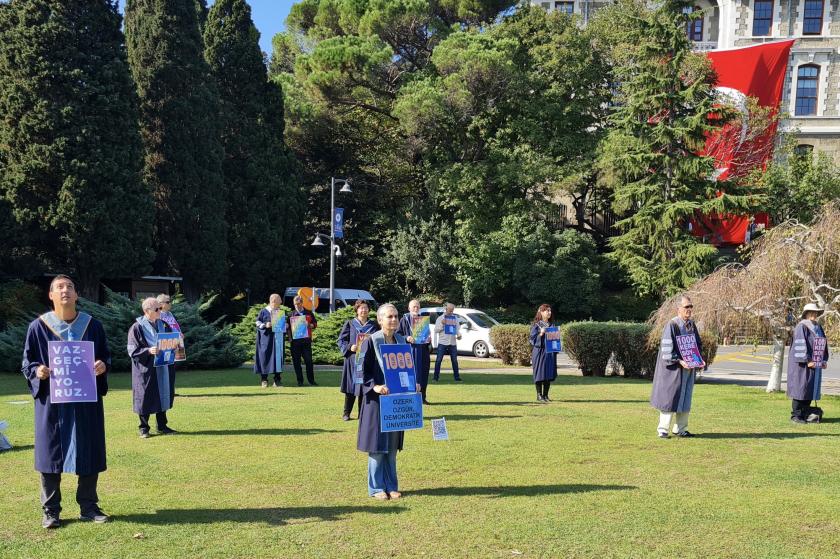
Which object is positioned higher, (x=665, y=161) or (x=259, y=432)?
(x=665, y=161)

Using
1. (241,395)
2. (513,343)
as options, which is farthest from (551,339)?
(513,343)

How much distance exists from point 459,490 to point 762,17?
45890mm

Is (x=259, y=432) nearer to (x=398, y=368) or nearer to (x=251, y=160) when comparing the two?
(x=398, y=368)

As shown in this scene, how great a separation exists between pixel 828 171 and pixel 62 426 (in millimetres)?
39516

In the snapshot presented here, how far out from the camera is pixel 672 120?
110 feet

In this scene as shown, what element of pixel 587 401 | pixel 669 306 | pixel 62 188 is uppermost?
pixel 62 188

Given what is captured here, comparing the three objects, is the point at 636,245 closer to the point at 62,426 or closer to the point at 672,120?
the point at 672,120

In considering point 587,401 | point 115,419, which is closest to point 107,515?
point 115,419

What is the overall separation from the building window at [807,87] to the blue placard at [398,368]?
45537mm

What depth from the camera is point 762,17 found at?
45.2 meters

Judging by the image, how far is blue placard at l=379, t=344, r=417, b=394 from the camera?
23.8 ft

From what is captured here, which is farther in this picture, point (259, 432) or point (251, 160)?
point (251, 160)

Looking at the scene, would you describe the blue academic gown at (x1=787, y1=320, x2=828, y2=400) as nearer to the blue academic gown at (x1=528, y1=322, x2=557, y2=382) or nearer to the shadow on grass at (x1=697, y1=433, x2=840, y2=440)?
the shadow on grass at (x1=697, y1=433, x2=840, y2=440)

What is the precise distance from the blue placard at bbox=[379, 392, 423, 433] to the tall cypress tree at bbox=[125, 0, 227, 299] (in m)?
25.3
